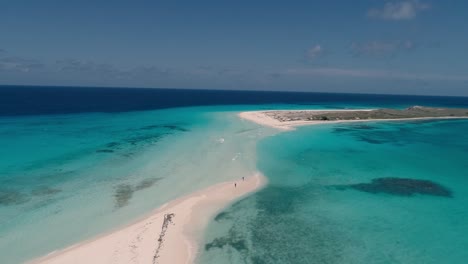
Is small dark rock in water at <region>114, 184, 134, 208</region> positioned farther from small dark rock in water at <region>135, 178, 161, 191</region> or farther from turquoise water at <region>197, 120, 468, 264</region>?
turquoise water at <region>197, 120, 468, 264</region>

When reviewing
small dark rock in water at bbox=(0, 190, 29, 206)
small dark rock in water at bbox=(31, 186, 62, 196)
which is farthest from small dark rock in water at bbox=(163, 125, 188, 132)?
small dark rock in water at bbox=(0, 190, 29, 206)

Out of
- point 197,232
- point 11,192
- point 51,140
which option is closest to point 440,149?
point 197,232

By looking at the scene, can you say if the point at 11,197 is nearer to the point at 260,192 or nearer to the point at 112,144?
the point at 260,192

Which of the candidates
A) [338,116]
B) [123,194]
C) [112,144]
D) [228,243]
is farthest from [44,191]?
[338,116]

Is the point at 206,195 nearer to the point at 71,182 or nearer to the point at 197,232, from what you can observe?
the point at 197,232

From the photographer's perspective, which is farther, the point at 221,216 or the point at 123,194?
the point at 123,194
